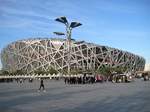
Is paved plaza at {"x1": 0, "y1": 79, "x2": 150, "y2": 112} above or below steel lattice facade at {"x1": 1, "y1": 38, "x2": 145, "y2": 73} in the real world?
below

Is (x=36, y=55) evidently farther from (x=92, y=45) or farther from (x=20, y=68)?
(x=92, y=45)

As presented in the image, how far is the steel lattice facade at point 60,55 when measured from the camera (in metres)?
133

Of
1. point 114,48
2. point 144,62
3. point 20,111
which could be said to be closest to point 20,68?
point 114,48

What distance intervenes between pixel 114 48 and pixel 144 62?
28718 millimetres

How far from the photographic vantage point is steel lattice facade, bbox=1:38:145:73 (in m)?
133

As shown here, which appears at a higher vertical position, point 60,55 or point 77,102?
point 60,55

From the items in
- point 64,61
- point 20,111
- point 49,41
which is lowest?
point 20,111

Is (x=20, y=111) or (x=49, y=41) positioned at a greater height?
(x=49, y=41)

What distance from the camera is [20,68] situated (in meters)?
140

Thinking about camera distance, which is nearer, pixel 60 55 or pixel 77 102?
pixel 77 102

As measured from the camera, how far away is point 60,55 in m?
134

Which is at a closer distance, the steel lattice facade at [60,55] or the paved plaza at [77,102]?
the paved plaza at [77,102]

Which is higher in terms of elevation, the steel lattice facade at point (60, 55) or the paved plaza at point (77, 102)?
the steel lattice facade at point (60, 55)

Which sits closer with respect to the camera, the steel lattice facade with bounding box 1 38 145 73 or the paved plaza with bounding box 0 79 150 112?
the paved plaza with bounding box 0 79 150 112
